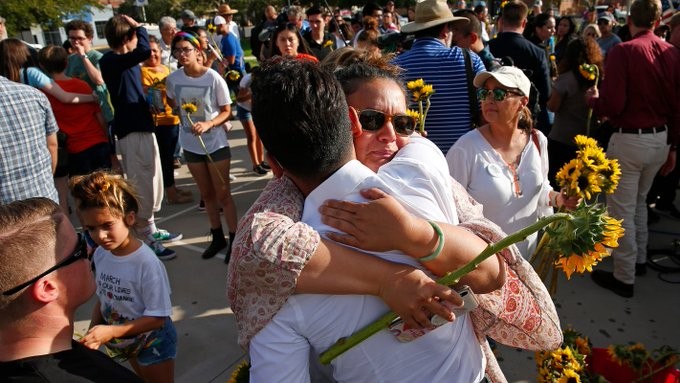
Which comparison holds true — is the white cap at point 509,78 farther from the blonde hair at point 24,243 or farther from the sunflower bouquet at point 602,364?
the blonde hair at point 24,243

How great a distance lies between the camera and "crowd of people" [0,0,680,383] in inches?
41.1

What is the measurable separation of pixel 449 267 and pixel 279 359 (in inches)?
16.8

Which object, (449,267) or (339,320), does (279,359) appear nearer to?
(339,320)

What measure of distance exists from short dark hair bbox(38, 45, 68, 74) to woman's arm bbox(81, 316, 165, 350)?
10.7 feet

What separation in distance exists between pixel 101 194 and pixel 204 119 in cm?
216

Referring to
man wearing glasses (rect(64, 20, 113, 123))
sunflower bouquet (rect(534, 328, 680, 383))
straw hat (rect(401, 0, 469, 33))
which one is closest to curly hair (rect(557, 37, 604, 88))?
straw hat (rect(401, 0, 469, 33))

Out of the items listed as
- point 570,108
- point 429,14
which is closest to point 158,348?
point 429,14

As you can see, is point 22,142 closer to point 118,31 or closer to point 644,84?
point 118,31

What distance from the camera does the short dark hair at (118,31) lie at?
4.53 m

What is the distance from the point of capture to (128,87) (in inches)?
180

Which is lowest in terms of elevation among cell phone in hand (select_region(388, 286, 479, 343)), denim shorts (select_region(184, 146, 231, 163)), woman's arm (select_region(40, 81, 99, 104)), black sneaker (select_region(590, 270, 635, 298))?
black sneaker (select_region(590, 270, 635, 298))

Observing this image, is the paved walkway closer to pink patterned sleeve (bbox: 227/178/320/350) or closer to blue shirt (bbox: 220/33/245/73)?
pink patterned sleeve (bbox: 227/178/320/350)

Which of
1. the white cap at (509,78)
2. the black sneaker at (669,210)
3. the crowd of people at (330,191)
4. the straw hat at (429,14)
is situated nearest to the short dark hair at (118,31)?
the crowd of people at (330,191)

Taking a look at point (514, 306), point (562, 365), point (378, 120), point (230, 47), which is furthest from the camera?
point (230, 47)
